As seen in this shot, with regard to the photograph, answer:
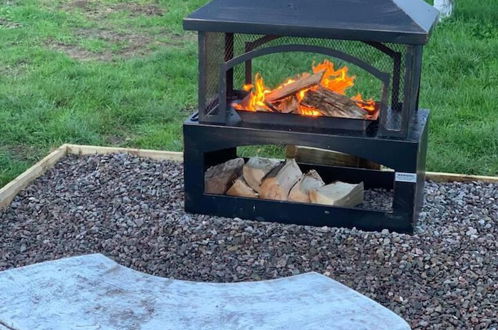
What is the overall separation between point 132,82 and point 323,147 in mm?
3080

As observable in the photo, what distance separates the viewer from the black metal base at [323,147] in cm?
351

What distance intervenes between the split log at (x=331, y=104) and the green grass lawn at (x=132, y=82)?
50.9 inches

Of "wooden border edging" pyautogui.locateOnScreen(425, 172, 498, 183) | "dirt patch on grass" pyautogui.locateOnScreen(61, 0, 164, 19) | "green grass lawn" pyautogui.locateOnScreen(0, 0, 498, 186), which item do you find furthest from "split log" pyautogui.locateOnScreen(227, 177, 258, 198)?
"dirt patch on grass" pyautogui.locateOnScreen(61, 0, 164, 19)

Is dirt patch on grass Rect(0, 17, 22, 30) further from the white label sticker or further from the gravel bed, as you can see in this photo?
the white label sticker

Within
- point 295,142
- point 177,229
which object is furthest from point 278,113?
point 177,229

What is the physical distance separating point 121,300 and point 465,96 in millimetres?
3914

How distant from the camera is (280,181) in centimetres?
391

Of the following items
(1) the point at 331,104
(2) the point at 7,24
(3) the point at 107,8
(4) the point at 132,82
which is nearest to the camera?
(1) the point at 331,104

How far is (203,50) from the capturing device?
3.60 m

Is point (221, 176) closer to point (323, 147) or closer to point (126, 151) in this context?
point (323, 147)

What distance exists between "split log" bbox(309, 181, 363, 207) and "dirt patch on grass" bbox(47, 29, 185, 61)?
3727mm

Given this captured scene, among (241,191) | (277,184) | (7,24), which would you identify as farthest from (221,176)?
(7,24)

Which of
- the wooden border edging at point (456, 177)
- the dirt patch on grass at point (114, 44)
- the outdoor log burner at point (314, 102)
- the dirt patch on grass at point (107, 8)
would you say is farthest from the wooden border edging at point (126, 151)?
the dirt patch on grass at point (107, 8)

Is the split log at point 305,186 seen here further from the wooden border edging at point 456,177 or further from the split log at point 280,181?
the wooden border edging at point 456,177
